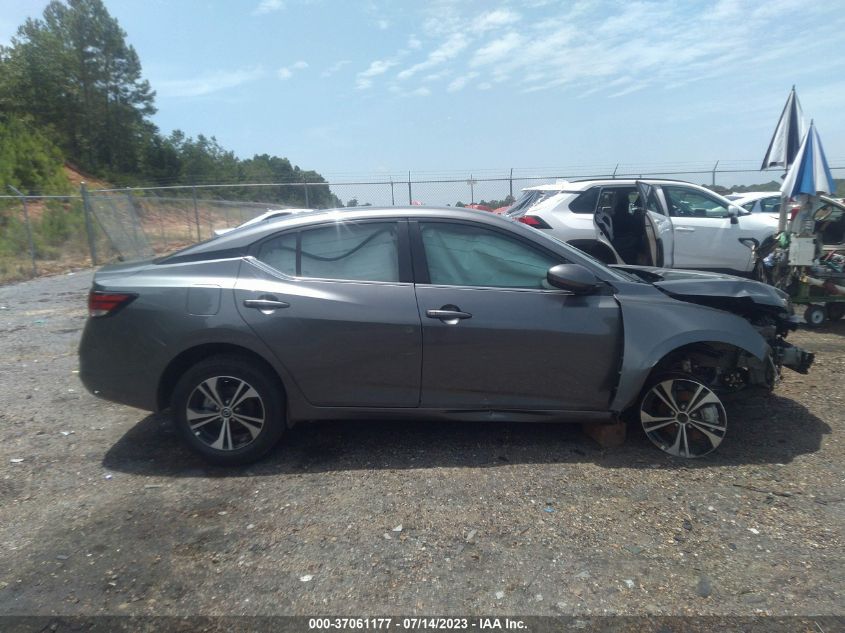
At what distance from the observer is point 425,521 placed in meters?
3.45

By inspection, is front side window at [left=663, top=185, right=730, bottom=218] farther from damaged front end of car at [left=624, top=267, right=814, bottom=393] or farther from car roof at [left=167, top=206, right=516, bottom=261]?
car roof at [left=167, top=206, right=516, bottom=261]

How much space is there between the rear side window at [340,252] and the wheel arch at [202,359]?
0.60 meters

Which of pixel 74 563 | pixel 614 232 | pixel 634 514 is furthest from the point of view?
pixel 614 232

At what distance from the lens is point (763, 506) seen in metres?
3.57

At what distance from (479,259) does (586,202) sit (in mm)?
5270

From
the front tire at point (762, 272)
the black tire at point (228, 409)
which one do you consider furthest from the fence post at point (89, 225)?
the front tire at point (762, 272)

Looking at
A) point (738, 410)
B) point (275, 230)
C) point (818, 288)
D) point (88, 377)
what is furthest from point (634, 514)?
point (818, 288)

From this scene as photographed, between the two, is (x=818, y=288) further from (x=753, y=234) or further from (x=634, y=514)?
(x=634, y=514)

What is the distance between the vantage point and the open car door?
8.23 metres

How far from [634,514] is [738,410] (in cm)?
211

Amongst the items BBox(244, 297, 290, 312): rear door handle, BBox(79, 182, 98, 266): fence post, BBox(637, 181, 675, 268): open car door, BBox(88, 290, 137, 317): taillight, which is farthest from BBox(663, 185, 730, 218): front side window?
BBox(79, 182, 98, 266): fence post

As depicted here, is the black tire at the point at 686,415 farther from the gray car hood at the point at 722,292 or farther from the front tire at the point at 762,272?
the front tire at the point at 762,272

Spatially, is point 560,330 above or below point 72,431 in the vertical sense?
above

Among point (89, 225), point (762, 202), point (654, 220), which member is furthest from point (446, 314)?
point (89, 225)
